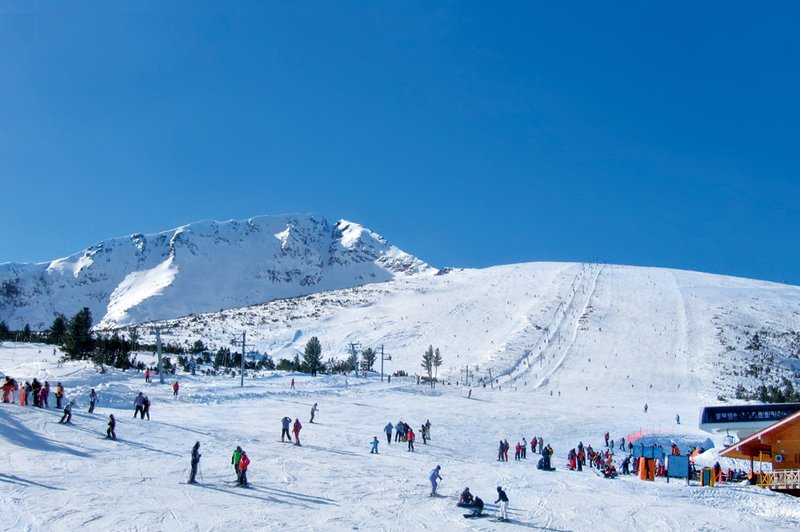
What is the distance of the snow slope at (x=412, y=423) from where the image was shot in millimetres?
15245

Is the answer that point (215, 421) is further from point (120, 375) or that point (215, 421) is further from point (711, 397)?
point (711, 397)

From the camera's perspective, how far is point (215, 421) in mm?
28578

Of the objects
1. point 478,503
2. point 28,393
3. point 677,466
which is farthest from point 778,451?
point 28,393

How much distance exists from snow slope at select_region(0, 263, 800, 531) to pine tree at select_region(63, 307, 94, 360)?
2437 millimetres

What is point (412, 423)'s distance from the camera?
3459 centimetres

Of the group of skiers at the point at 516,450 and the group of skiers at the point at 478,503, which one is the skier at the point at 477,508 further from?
the group of skiers at the point at 516,450

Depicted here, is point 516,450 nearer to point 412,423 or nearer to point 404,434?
point 404,434

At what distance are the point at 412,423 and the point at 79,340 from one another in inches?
935

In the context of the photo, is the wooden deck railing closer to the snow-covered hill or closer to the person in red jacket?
the person in red jacket

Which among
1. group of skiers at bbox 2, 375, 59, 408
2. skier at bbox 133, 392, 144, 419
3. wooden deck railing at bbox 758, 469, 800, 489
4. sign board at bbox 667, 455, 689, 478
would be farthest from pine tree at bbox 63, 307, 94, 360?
wooden deck railing at bbox 758, 469, 800, 489

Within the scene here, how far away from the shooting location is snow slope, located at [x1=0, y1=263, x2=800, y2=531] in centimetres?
1525

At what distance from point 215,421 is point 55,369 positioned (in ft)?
48.0

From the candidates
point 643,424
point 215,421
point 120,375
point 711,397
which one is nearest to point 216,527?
point 215,421

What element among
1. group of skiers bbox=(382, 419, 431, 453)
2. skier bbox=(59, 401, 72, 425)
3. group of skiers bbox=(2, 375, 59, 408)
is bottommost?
group of skiers bbox=(382, 419, 431, 453)
